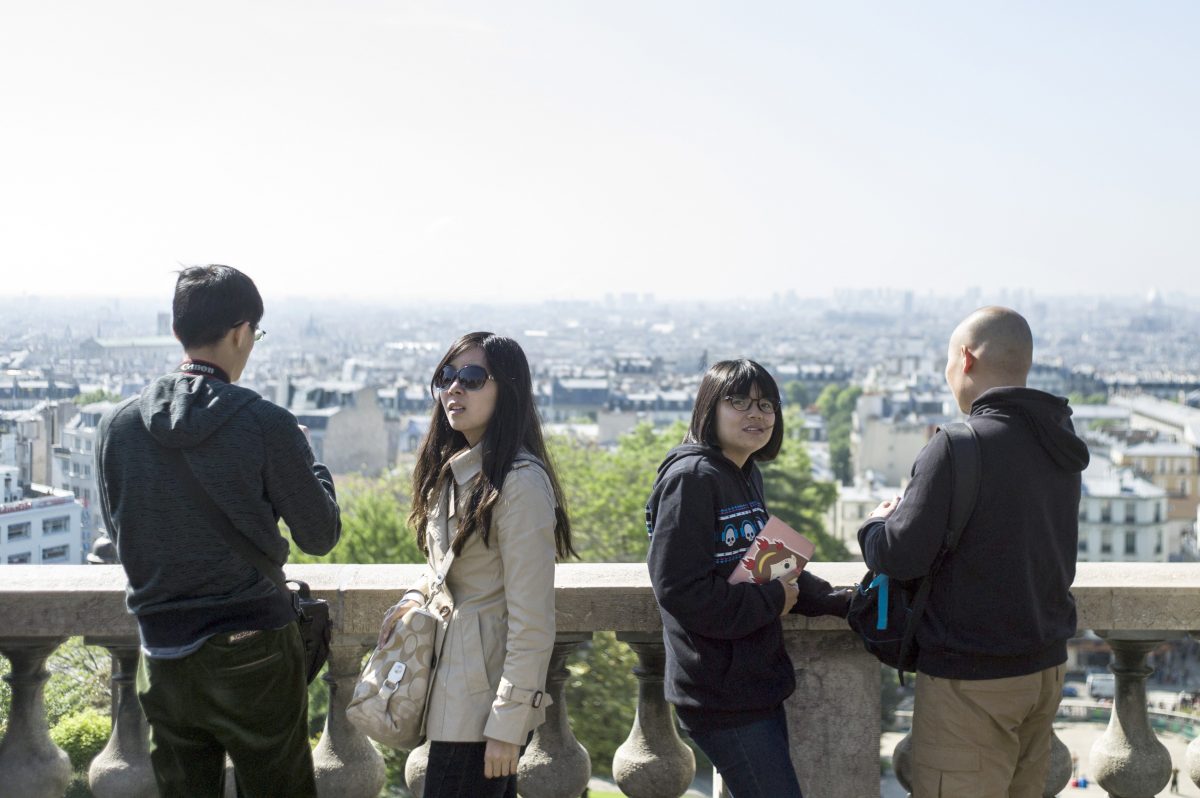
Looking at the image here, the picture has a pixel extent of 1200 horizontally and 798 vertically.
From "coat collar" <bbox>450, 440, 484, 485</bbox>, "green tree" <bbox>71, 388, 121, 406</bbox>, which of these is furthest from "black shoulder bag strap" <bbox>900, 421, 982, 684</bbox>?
"green tree" <bbox>71, 388, 121, 406</bbox>

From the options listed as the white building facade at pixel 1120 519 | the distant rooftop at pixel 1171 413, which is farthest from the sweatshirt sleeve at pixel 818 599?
the distant rooftop at pixel 1171 413

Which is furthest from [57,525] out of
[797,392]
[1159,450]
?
[797,392]

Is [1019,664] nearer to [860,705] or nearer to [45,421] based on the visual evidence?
[860,705]

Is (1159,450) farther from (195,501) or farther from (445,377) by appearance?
(195,501)

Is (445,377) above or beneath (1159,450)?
above

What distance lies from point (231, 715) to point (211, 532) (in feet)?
1.32

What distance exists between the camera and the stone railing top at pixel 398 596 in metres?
3.58

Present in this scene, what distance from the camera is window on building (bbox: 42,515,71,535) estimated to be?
15742 millimetres

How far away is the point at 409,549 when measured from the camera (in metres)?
27.6

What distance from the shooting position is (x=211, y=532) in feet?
9.48

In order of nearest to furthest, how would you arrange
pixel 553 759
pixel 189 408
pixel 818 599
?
pixel 189 408, pixel 818 599, pixel 553 759

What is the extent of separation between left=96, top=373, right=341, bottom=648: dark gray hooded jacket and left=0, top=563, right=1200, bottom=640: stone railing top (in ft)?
2.30

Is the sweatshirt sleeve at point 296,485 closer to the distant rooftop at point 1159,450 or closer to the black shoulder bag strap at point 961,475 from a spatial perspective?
the black shoulder bag strap at point 961,475

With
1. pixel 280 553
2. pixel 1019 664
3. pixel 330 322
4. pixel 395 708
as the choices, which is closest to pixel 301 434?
pixel 280 553
